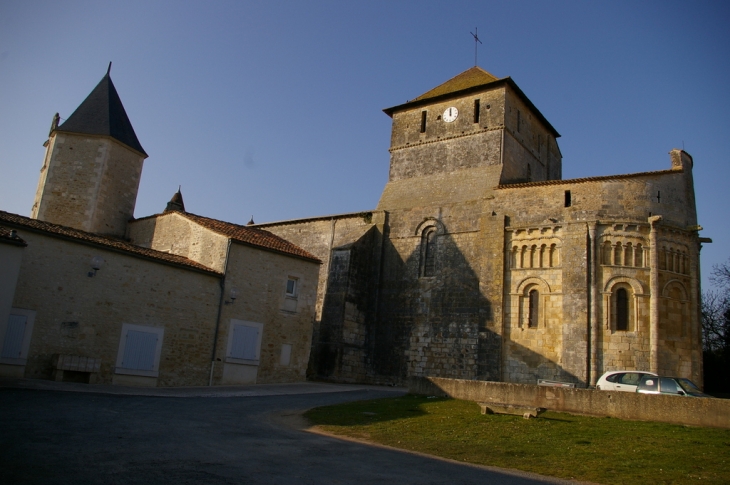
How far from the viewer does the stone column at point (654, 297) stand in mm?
18627

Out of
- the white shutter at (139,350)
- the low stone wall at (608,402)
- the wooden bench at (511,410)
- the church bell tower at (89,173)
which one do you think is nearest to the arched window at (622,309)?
the low stone wall at (608,402)

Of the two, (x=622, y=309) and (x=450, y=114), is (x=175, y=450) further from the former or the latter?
(x=450, y=114)

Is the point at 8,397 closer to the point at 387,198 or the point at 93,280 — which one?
the point at 93,280

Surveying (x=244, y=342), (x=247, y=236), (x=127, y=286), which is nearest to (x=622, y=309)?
(x=244, y=342)

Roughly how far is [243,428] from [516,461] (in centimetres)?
468

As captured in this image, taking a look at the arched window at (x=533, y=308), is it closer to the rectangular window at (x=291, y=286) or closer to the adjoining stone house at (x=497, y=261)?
the adjoining stone house at (x=497, y=261)

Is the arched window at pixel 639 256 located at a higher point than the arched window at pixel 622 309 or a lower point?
higher

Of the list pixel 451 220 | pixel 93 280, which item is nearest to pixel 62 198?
pixel 93 280

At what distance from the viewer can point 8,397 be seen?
10336 millimetres

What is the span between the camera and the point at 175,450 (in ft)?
23.5

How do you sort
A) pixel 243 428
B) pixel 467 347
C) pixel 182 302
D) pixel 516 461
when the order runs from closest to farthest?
pixel 516 461 → pixel 243 428 → pixel 182 302 → pixel 467 347

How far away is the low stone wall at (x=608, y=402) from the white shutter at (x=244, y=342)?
7389 mm

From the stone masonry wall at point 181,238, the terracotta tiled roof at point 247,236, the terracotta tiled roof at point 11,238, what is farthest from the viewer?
the terracotta tiled roof at point 247,236

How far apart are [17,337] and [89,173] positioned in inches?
451
